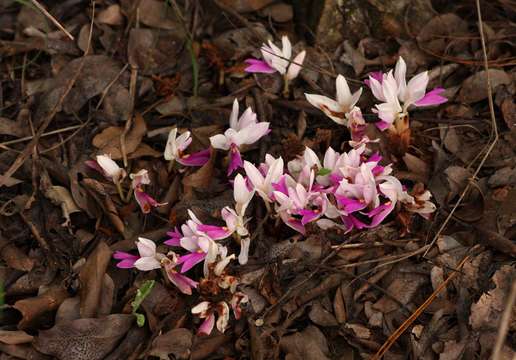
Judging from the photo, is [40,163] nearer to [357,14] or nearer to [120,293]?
[120,293]

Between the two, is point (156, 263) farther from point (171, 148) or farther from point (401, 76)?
point (401, 76)

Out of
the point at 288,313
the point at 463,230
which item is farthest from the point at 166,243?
the point at 463,230

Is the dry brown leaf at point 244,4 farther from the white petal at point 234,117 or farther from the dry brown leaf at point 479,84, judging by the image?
the dry brown leaf at point 479,84

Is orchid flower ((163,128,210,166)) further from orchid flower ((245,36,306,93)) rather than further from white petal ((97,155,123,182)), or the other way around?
orchid flower ((245,36,306,93))

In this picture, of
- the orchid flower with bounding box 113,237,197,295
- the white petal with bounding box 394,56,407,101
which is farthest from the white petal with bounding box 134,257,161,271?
the white petal with bounding box 394,56,407,101

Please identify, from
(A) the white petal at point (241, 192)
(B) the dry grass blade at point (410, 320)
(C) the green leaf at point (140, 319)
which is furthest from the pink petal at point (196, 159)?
(B) the dry grass blade at point (410, 320)
